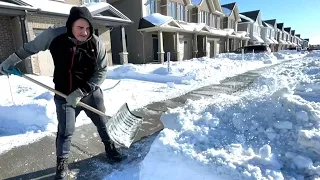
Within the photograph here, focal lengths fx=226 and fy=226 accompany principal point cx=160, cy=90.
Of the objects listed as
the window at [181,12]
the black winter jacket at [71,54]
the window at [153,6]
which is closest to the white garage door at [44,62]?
the black winter jacket at [71,54]

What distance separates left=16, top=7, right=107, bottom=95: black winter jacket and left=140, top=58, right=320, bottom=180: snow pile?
1.16 metres

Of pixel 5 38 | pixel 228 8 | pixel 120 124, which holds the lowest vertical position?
pixel 120 124

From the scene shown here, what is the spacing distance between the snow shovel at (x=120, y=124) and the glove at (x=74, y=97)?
79 millimetres

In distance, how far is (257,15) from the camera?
133 feet

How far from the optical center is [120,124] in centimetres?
301

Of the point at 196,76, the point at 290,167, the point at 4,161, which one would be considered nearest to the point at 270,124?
the point at 290,167

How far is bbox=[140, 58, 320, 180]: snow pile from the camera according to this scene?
2.17 m

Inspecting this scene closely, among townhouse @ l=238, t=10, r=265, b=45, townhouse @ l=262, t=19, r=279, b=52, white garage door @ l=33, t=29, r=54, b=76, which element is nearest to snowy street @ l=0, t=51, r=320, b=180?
white garage door @ l=33, t=29, r=54, b=76

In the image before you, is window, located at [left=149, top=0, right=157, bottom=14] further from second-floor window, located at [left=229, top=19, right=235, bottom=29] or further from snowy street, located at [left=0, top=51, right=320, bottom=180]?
second-floor window, located at [left=229, top=19, right=235, bottom=29]

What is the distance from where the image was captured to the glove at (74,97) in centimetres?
243

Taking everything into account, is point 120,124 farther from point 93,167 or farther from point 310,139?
point 310,139

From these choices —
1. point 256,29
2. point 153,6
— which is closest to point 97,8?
point 153,6

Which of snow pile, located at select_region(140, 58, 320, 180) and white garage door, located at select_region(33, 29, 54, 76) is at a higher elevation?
white garage door, located at select_region(33, 29, 54, 76)

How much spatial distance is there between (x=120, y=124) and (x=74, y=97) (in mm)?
794
